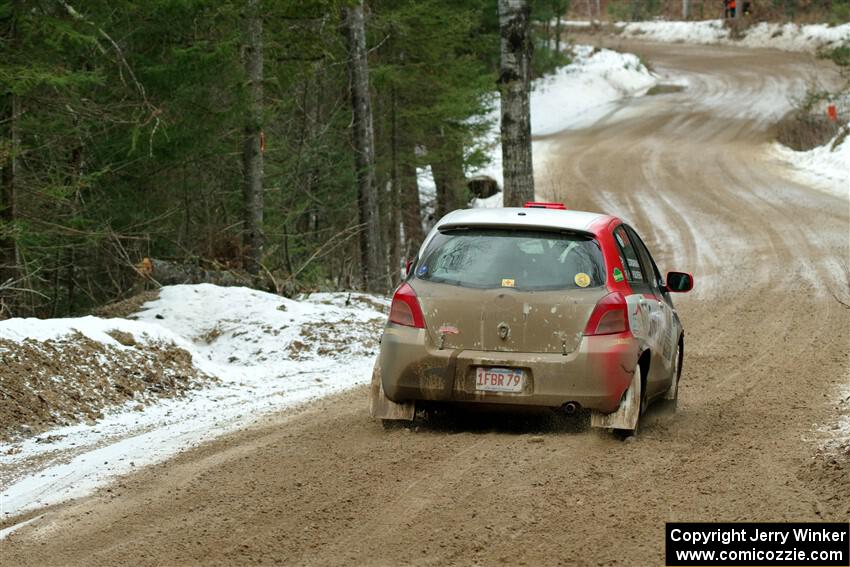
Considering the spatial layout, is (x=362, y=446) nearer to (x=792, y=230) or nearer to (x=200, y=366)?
(x=200, y=366)

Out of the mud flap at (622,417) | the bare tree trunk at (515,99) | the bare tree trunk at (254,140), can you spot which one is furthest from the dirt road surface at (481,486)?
the bare tree trunk at (254,140)

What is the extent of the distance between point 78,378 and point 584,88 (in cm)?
4553

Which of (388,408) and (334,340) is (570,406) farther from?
(334,340)

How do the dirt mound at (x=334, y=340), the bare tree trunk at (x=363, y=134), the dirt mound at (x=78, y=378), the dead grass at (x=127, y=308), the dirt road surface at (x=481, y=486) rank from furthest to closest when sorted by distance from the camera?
the bare tree trunk at (x=363, y=134)
the dead grass at (x=127, y=308)
the dirt mound at (x=334, y=340)
the dirt mound at (x=78, y=378)
the dirt road surface at (x=481, y=486)

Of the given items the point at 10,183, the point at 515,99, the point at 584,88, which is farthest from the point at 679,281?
the point at 584,88

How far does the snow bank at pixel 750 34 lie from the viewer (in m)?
62.4

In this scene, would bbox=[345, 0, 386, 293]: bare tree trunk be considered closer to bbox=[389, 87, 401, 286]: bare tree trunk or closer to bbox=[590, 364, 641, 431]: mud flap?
bbox=[389, 87, 401, 286]: bare tree trunk

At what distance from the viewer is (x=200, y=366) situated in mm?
12383

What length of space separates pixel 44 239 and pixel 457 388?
29.2 ft

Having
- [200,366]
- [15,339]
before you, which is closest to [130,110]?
[200,366]

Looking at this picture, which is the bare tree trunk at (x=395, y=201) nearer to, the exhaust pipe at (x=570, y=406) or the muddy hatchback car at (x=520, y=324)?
the muddy hatchback car at (x=520, y=324)

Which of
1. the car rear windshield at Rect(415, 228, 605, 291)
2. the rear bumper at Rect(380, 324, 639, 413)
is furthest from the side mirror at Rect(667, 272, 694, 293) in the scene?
the rear bumper at Rect(380, 324, 639, 413)

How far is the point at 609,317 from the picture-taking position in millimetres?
8312

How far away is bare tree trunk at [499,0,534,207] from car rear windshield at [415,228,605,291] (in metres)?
9.08
